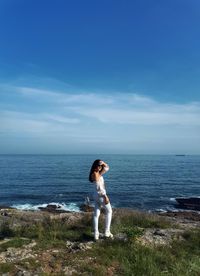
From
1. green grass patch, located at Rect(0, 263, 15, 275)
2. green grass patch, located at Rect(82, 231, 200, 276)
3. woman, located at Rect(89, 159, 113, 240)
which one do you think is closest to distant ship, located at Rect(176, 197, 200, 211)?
green grass patch, located at Rect(82, 231, 200, 276)

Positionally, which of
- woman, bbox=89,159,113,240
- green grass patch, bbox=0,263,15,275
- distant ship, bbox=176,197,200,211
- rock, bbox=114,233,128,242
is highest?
woman, bbox=89,159,113,240

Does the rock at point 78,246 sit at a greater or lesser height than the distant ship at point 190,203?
greater

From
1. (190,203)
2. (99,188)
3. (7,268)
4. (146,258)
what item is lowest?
(190,203)

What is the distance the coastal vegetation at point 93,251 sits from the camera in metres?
8.12

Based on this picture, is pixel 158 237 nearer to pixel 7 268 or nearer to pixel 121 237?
pixel 121 237

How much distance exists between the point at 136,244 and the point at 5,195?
3979cm

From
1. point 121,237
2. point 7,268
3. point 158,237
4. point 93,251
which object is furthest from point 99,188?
point 7,268

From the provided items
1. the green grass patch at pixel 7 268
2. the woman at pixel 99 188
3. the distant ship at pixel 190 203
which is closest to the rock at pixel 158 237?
the woman at pixel 99 188

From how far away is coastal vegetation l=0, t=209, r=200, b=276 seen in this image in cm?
812

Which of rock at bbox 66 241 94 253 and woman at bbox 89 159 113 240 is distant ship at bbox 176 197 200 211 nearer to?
woman at bbox 89 159 113 240

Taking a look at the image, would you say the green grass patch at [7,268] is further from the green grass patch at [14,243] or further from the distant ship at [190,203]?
the distant ship at [190,203]

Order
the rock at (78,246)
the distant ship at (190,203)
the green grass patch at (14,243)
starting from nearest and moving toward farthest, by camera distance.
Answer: the rock at (78,246), the green grass patch at (14,243), the distant ship at (190,203)

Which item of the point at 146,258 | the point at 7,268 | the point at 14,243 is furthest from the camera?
the point at 14,243

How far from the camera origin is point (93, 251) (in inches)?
371
